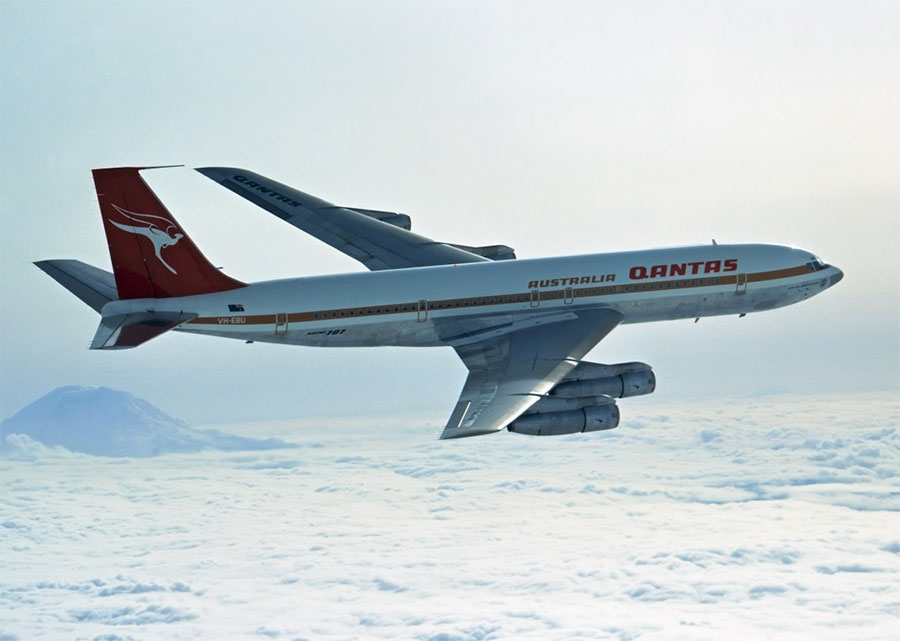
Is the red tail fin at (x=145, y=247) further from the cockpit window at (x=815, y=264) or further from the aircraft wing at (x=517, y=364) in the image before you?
the cockpit window at (x=815, y=264)

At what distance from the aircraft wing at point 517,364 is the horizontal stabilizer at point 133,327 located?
1505 centimetres

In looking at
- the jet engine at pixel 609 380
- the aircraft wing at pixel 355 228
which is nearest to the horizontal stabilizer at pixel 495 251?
the aircraft wing at pixel 355 228

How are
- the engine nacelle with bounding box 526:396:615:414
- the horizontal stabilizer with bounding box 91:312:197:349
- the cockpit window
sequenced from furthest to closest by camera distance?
the cockpit window
the horizontal stabilizer with bounding box 91:312:197:349
the engine nacelle with bounding box 526:396:615:414

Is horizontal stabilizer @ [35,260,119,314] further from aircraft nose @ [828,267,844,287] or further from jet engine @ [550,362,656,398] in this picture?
aircraft nose @ [828,267,844,287]

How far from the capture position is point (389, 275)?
4791cm

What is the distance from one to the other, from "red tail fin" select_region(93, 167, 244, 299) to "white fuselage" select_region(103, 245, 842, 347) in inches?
26.5

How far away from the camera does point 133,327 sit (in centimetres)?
4356


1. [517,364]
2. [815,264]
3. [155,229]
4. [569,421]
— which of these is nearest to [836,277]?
[815,264]

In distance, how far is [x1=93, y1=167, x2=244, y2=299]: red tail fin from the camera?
42.7 m

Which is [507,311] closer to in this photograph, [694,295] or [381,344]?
[381,344]

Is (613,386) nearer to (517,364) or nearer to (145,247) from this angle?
(517,364)

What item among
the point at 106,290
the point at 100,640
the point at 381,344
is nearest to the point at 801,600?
the point at 100,640

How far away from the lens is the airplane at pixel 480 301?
42.3 m

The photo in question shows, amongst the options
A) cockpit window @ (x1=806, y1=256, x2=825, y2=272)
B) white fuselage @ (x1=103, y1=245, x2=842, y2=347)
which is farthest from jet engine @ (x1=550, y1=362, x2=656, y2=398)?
cockpit window @ (x1=806, y1=256, x2=825, y2=272)
